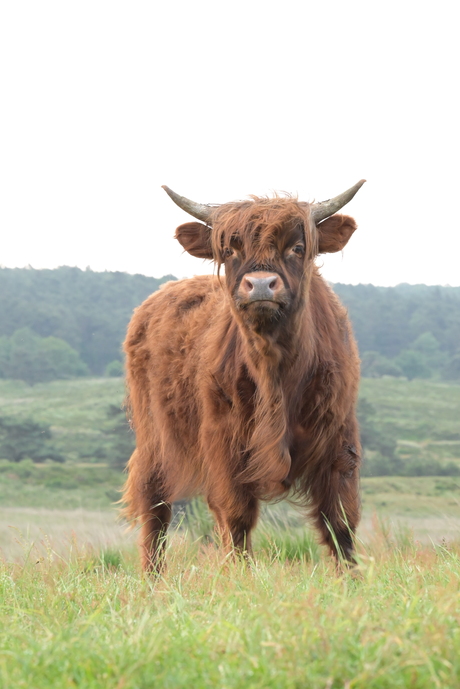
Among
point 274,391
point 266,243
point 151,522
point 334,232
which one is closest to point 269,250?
point 266,243

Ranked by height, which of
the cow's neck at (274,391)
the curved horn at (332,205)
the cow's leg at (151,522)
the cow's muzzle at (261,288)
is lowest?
the cow's leg at (151,522)

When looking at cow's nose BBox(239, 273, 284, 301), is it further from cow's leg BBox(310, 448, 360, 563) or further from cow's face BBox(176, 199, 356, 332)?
cow's leg BBox(310, 448, 360, 563)

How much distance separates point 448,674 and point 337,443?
2.74m

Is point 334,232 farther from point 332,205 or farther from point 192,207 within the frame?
point 192,207

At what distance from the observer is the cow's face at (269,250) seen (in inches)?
171

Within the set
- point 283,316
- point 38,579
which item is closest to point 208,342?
point 283,316

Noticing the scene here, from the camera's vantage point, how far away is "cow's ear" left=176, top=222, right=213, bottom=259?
517 centimetres

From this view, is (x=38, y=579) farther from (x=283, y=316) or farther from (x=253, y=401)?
(x=283, y=316)

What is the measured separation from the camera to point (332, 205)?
494cm

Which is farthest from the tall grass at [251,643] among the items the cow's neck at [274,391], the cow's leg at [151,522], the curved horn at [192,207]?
the cow's leg at [151,522]

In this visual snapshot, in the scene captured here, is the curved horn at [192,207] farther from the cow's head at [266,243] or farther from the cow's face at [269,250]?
the cow's face at [269,250]

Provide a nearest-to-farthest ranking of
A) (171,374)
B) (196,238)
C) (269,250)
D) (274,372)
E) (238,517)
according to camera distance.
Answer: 1. (269,250)
2. (274,372)
3. (238,517)
4. (196,238)
5. (171,374)

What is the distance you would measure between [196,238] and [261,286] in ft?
3.66

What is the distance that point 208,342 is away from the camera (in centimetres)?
535
